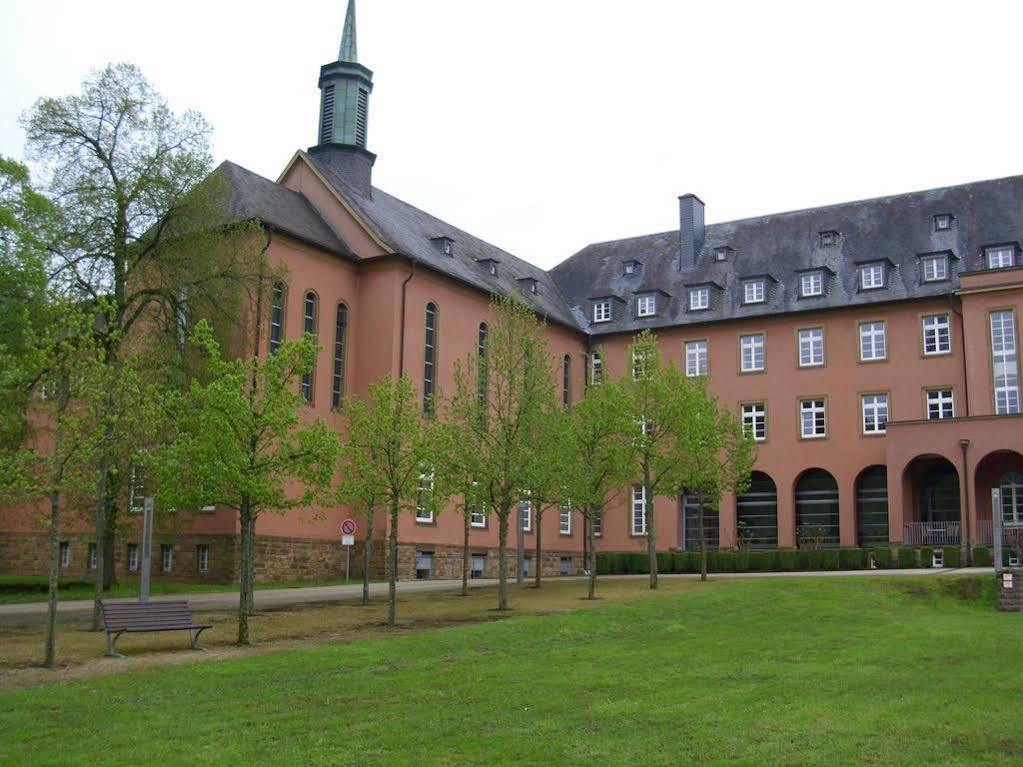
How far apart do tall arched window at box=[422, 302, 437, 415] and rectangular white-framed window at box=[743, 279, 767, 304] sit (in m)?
14.2

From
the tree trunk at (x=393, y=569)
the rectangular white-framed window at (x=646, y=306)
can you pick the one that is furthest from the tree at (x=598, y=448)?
the rectangular white-framed window at (x=646, y=306)

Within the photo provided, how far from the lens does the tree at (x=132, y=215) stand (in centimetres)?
2872

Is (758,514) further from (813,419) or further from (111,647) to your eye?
(111,647)

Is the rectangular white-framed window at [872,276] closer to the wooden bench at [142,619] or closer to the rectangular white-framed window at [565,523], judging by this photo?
the rectangular white-framed window at [565,523]

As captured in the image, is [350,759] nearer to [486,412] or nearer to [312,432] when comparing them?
[312,432]

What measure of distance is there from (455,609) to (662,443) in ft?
29.4

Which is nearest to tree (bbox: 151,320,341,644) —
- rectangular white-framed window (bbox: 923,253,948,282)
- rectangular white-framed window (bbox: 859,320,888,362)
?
rectangular white-framed window (bbox: 859,320,888,362)

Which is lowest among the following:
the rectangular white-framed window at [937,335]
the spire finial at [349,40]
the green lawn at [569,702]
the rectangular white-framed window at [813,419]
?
the green lawn at [569,702]

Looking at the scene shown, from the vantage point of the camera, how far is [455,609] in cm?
2464

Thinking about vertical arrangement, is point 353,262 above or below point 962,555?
above

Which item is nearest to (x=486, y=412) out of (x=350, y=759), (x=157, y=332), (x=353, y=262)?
(x=157, y=332)

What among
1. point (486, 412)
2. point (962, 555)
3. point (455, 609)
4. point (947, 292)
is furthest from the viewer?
point (947, 292)

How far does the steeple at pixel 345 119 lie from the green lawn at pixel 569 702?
91.3 ft

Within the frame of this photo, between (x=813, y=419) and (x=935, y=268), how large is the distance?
7.46 m
